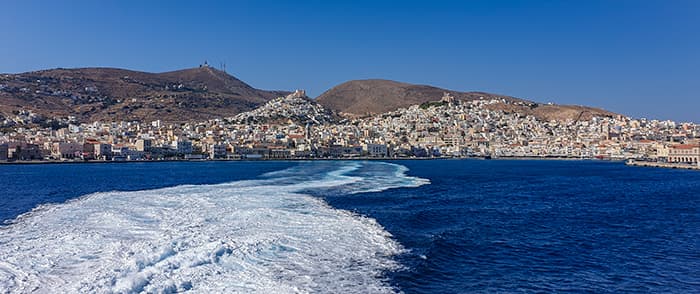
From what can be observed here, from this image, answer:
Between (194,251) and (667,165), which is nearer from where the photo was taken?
(194,251)

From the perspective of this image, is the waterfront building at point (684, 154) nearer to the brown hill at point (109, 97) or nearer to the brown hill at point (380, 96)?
the brown hill at point (380, 96)

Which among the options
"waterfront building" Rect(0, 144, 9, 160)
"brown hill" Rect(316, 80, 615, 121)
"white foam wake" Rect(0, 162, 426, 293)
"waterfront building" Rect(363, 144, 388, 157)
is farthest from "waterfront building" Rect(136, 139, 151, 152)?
"brown hill" Rect(316, 80, 615, 121)

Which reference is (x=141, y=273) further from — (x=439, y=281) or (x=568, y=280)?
(x=568, y=280)

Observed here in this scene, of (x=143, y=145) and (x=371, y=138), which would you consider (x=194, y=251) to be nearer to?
(x=143, y=145)

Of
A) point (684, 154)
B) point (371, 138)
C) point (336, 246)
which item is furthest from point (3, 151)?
point (684, 154)

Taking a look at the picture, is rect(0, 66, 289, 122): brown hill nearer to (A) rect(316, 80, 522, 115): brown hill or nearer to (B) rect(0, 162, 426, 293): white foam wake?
(A) rect(316, 80, 522, 115): brown hill

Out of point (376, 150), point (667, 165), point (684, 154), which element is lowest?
point (667, 165)

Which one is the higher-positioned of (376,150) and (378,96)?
(378,96)

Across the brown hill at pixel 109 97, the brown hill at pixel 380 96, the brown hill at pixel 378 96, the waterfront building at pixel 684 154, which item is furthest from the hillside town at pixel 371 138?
the brown hill at pixel 378 96

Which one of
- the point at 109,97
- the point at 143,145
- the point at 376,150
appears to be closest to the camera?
the point at 143,145
